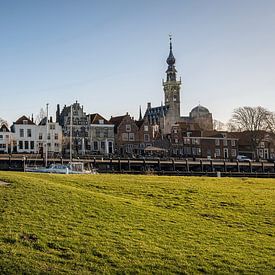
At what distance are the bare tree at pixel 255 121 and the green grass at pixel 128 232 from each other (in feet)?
274

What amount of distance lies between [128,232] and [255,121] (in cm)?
9466

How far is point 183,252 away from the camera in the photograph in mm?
13625

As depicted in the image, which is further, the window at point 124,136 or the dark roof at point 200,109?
the dark roof at point 200,109

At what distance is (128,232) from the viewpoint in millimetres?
15195

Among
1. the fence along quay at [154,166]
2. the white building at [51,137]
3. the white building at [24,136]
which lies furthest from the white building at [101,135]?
the fence along quay at [154,166]

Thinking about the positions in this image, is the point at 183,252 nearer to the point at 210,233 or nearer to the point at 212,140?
the point at 210,233

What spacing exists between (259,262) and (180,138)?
81.5 metres

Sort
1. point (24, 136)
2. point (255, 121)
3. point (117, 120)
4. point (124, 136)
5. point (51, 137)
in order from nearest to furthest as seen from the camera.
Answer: point (24, 136)
point (51, 137)
point (124, 136)
point (117, 120)
point (255, 121)

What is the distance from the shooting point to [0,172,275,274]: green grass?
12344mm

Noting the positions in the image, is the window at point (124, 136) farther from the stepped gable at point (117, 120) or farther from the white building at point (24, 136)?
the white building at point (24, 136)

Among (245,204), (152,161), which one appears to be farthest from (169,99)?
(245,204)

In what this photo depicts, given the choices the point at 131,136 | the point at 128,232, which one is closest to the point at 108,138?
the point at 131,136

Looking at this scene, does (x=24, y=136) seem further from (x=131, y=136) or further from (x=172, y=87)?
(x=172, y=87)

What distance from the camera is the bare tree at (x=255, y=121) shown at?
341ft
